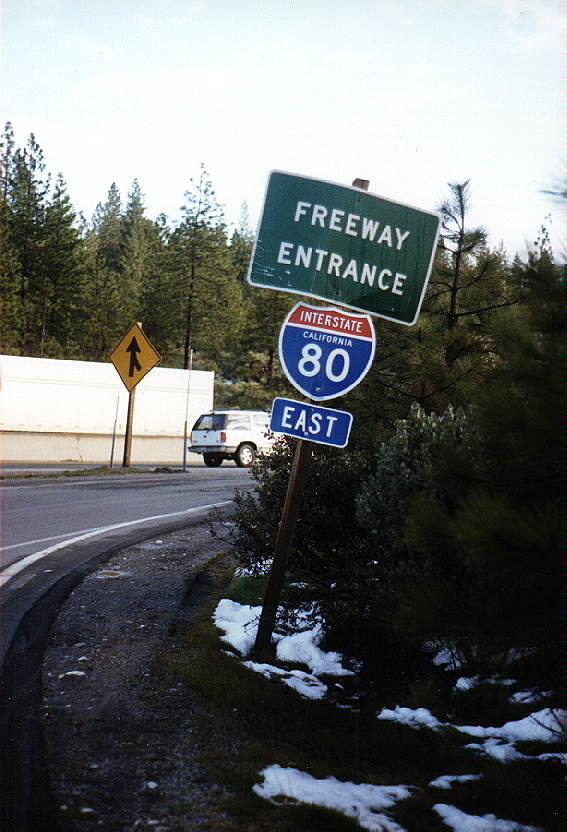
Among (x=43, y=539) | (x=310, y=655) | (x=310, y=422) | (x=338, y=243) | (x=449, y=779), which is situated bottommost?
(x=43, y=539)

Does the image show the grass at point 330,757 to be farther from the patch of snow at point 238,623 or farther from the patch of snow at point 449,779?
the patch of snow at point 238,623

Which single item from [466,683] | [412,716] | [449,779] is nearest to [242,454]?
[466,683]

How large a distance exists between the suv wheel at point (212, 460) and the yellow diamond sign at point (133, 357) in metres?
7.52

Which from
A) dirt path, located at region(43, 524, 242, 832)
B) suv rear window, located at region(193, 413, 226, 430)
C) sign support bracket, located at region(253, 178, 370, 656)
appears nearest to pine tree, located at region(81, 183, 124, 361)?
suv rear window, located at region(193, 413, 226, 430)

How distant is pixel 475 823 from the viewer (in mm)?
3002

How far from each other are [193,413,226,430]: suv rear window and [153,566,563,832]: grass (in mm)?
20896

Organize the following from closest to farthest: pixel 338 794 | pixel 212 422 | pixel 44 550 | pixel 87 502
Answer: pixel 338 794 < pixel 44 550 < pixel 87 502 < pixel 212 422

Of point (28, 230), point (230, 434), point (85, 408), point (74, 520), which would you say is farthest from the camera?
point (28, 230)

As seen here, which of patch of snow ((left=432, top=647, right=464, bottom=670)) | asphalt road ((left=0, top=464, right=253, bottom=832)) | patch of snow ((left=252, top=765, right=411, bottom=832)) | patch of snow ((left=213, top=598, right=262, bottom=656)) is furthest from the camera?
patch of snow ((left=213, top=598, right=262, bottom=656))

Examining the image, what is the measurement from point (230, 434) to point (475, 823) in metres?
23.0

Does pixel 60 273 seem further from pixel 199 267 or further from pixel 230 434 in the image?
pixel 230 434

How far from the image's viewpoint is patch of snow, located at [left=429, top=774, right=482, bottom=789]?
3.40m

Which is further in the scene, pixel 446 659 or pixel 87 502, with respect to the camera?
pixel 87 502

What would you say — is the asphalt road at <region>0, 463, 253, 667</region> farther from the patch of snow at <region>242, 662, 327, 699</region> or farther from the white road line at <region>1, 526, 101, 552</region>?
the patch of snow at <region>242, 662, 327, 699</region>
